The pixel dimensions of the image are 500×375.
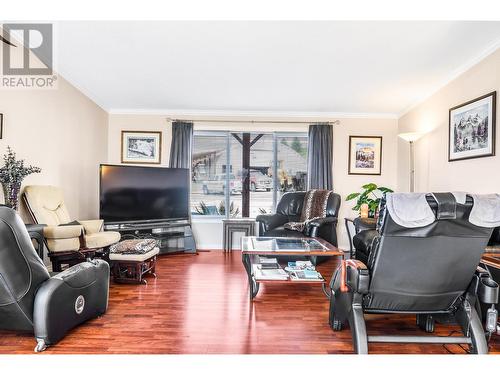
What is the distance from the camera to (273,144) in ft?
17.9

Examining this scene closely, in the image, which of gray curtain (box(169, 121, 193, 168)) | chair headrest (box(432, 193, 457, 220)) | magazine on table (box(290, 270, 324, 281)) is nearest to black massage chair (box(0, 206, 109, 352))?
magazine on table (box(290, 270, 324, 281))

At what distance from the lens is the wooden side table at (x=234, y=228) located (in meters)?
4.96

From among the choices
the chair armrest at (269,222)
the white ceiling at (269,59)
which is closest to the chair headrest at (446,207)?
the white ceiling at (269,59)

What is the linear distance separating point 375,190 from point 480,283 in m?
3.58

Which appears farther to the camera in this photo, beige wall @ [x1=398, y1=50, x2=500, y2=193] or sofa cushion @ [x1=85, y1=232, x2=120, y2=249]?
sofa cushion @ [x1=85, y1=232, x2=120, y2=249]

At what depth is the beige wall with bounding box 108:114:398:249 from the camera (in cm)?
531

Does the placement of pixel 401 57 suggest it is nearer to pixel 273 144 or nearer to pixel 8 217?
pixel 273 144

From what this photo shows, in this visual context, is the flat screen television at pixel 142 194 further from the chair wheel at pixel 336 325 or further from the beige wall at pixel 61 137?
the chair wheel at pixel 336 325

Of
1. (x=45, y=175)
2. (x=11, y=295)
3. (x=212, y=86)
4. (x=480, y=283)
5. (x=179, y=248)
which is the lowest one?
(x=179, y=248)

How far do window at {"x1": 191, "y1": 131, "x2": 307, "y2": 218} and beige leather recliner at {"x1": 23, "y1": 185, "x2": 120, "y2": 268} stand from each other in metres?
2.11

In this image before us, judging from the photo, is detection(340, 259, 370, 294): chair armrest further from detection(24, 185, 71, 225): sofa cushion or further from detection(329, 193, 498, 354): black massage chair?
detection(24, 185, 71, 225): sofa cushion

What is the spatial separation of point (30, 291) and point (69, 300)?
26 centimetres

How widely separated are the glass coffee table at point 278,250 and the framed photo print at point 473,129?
1.74 meters

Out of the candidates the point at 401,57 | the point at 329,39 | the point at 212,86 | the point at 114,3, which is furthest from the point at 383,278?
the point at 212,86
